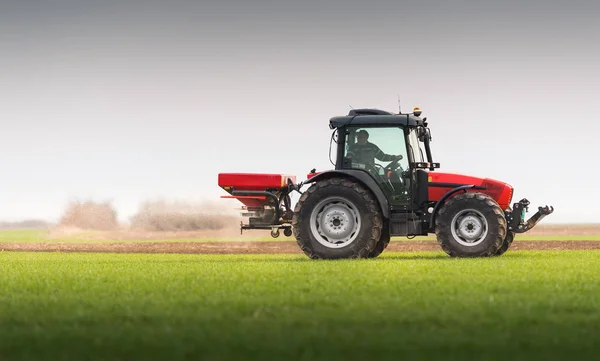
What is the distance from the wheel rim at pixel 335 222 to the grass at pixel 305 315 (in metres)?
4.67

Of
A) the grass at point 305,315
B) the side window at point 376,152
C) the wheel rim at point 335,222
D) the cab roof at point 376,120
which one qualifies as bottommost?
the grass at point 305,315

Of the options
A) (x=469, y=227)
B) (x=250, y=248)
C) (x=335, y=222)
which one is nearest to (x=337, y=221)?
(x=335, y=222)

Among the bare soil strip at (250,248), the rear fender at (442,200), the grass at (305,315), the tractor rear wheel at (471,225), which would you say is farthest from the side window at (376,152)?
the bare soil strip at (250,248)

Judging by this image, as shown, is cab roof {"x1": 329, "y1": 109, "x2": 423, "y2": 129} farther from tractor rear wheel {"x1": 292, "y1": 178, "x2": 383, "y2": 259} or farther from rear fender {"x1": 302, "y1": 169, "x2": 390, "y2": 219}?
tractor rear wheel {"x1": 292, "y1": 178, "x2": 383, "y2": 259}

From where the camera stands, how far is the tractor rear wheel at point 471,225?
19.0 meters

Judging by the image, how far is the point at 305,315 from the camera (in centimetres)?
912

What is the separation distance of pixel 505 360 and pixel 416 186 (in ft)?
42.9

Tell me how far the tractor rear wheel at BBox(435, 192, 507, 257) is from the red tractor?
2 cm

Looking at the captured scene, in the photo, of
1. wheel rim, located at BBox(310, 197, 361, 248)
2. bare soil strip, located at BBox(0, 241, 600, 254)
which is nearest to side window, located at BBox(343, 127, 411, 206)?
wheel rim, located at BBox(310, 197, 361, 248)

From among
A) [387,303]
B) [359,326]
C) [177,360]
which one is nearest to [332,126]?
[387,303]

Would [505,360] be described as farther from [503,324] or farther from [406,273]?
[406,273]

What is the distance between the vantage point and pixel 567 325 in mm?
8367

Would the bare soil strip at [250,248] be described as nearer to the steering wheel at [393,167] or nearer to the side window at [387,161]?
the side window at [387,161]

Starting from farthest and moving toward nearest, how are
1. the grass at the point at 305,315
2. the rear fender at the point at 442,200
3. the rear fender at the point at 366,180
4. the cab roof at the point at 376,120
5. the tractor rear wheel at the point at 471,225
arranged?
1. the cab roof at the point at 376,120
2. the rear fender at the point at 442,200
3. the rear fender at the point at 366,180
4. the tractor rear wheel at the point at 471,225
5. the grass at the point at 305,315
